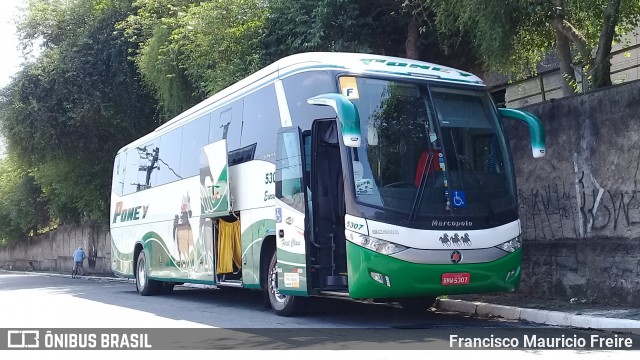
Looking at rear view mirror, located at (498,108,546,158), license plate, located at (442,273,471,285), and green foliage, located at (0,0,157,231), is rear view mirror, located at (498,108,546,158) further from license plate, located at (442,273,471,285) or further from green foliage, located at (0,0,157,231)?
green foliage, located at (0,0,157,231)

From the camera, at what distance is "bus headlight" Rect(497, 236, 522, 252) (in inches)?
390

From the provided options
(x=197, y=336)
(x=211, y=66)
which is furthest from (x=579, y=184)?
(x=211, y=66)

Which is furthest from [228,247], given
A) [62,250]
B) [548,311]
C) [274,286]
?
[62,250]

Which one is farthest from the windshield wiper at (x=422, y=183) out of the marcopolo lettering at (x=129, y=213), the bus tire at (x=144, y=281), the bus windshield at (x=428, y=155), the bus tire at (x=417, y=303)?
the bus tire at (x=144, y=281)

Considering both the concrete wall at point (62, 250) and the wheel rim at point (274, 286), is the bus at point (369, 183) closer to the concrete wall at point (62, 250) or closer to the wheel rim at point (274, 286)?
the wheel rim at point (274, 286)

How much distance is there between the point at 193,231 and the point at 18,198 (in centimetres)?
3250

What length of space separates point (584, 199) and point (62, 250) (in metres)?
38.5

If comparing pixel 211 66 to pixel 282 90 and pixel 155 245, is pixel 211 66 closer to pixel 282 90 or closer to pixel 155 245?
pixel 155 245

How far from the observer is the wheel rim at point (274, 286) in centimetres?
1144

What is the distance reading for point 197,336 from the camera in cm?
959

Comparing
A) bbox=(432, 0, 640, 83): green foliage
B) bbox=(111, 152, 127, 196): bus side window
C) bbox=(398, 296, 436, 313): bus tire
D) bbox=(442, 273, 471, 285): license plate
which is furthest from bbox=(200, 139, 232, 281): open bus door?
bbox=(111, 152, 127, 196): bus side window

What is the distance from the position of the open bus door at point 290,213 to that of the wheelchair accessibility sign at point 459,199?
2.13 metres

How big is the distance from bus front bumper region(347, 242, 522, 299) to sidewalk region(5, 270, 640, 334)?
4.39 feet

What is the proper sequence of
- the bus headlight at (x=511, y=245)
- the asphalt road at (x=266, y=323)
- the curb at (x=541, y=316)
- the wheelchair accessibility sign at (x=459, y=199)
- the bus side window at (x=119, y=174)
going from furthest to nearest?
the bus side window at (x=119, y=174) < the bus headlight at (x=511, y=245) < the wheelchair accessibility sign at (x=459, y=199) < the curb at (x=541, y=316) < the asphalt road at (x=266, y=323)
